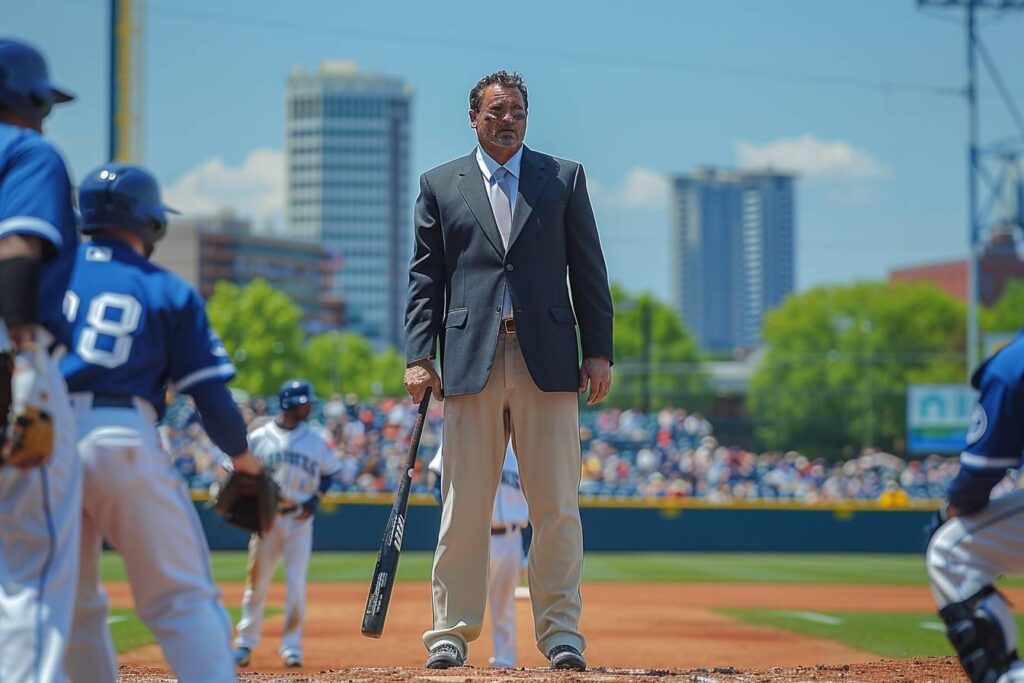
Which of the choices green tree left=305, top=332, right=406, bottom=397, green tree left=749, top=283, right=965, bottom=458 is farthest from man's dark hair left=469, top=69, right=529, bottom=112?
green tree left=305, top=332, right=406, bottom=397

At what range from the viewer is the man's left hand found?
5363 mm

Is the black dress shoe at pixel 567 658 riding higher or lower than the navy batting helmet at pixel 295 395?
lower

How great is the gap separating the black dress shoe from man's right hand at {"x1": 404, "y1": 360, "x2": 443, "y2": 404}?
3.61 feet

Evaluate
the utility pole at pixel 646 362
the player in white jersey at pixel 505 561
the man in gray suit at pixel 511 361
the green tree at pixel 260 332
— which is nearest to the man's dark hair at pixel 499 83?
the man in gray suit at pixel 511 361

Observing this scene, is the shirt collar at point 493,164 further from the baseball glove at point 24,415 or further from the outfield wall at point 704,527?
the outfield wall at point 704,527

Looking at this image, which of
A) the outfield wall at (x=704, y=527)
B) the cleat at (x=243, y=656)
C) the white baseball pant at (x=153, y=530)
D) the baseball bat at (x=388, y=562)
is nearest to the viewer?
the white baseball pant at (x=153, y=530)

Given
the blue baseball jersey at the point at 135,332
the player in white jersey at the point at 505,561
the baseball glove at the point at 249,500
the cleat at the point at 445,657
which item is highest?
the blue baseball jersey at the point at 135,332

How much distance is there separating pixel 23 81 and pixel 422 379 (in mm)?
1982

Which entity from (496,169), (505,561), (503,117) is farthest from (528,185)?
(505,561)

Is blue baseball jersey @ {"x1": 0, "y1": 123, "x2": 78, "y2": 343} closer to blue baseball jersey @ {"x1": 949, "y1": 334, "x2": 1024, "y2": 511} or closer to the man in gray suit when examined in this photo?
the man in gray suit

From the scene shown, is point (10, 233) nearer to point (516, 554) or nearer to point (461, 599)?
point (461, 599)

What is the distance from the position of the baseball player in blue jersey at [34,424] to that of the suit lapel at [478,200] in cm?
198

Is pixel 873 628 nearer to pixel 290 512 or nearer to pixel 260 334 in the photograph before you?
pixel 290 512

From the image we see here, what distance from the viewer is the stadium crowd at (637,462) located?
28547 mm
